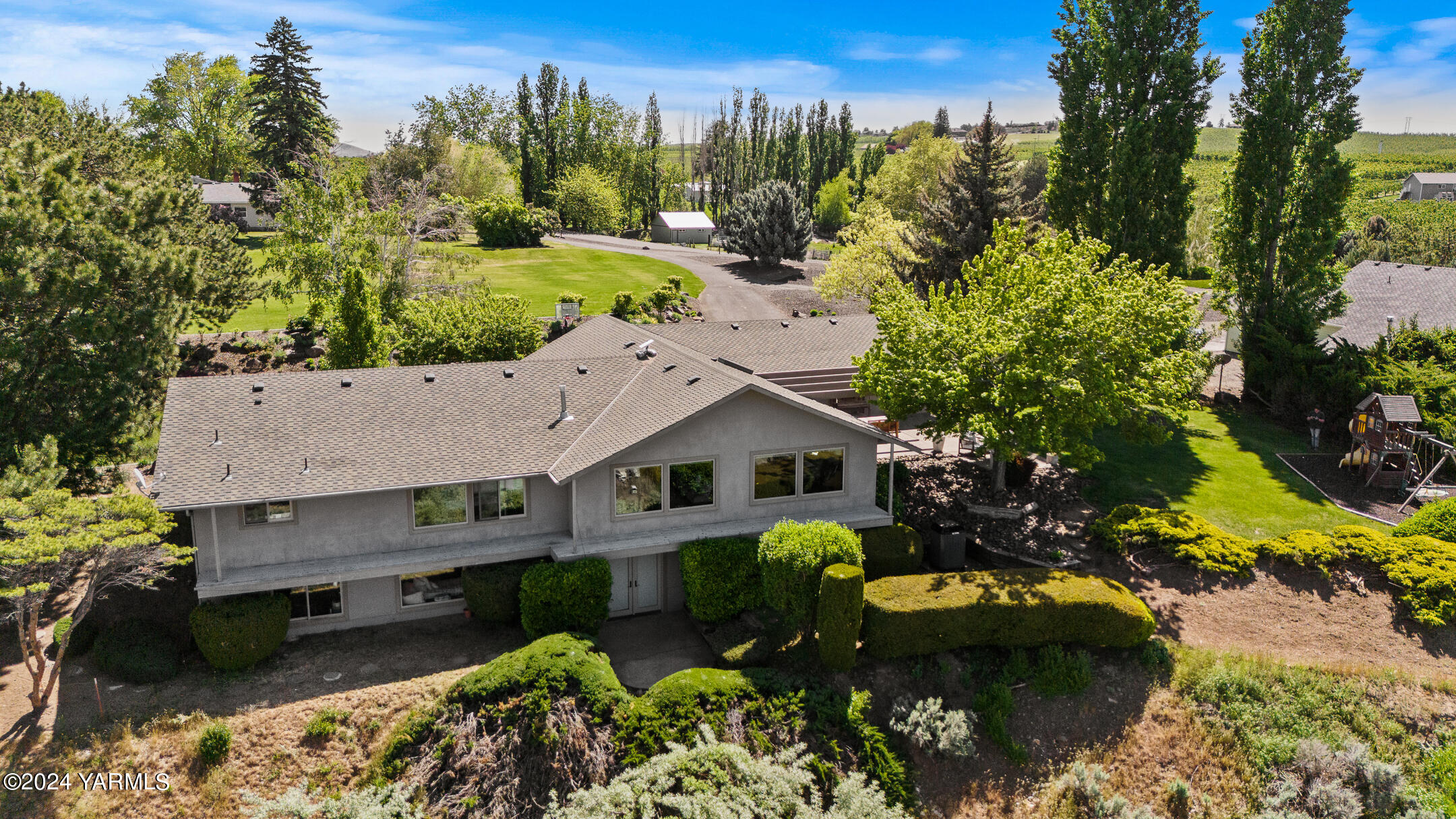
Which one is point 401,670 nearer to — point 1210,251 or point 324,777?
point 324,777

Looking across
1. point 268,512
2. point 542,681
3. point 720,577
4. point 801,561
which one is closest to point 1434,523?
point 801,561

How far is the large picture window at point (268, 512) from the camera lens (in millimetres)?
19656

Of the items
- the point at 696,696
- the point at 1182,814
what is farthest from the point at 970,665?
the point at 696,696

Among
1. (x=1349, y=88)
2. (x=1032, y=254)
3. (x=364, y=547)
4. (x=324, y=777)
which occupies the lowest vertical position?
(x=324, y=777)

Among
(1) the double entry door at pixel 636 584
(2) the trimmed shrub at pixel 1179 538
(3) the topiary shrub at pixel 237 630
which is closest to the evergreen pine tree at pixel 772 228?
(2) the trimmed shrub at pixel 1179 538

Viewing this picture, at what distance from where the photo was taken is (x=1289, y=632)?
862 inches

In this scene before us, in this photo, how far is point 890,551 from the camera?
23062mm

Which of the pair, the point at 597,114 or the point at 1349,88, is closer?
the point at 1349,88

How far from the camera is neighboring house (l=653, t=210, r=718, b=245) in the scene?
308 feet

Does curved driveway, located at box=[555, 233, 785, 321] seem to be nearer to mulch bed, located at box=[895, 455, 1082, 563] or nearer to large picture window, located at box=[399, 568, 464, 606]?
mulch bed, located at box=[895, 455, 1082, 563]

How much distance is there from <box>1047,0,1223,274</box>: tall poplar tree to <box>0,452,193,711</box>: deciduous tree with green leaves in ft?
117

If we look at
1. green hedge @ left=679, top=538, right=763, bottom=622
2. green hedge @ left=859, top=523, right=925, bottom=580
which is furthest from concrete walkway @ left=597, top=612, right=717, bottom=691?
green hedge @ left=859, top=523, right=925, bottom=580

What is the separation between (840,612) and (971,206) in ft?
98.1

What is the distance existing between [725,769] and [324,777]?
7.75 meters
